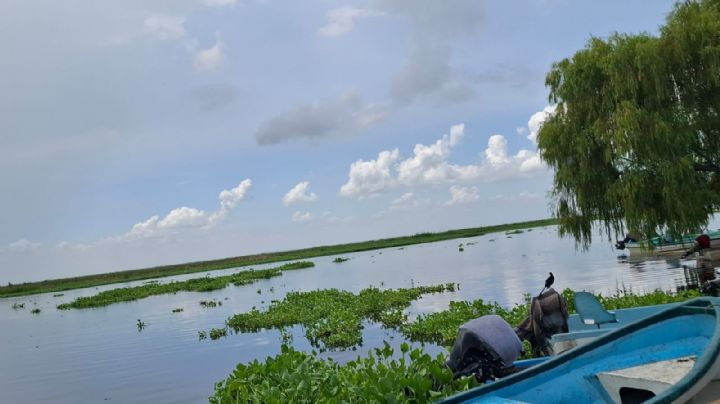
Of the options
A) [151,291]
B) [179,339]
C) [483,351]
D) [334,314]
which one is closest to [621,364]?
[483,351]

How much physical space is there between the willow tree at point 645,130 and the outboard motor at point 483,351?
10.6 meters

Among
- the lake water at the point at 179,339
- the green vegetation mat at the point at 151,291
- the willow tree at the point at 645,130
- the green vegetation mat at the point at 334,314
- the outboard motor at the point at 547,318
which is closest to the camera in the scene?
the outboard motor at the point at 547,318

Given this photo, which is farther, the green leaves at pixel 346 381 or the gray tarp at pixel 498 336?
the gray tarp at pixel 498 336

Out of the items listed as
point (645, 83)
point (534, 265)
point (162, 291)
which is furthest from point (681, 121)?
point (162, 291)

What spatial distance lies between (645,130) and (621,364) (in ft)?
37.6

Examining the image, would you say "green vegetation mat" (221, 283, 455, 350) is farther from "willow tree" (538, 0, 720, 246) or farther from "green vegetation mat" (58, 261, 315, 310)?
"green vegetation mat" (58, 261, 315, 310)

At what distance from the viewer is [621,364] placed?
20.4 ft

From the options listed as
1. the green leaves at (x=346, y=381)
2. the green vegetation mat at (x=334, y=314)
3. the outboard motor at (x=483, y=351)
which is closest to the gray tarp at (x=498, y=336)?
the outboard motor at (x=483, y=351)

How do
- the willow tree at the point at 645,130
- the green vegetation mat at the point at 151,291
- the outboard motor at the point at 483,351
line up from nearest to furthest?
1. the outboard motor at the point at 483,351
2. the willow tree at the point at 645,130
3. the green vegetation mat at the point at 151,291

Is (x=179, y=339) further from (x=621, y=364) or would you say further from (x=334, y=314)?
(x=621, y=364)

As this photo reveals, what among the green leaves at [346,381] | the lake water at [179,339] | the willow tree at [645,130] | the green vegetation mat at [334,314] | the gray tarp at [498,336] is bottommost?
the lake water at [179,339]

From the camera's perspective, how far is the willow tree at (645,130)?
15.6 metres

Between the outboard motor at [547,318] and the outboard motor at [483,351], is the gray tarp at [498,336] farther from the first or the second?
the outboard motor at [547,318]

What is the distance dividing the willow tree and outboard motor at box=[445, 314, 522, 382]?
1064 cm
